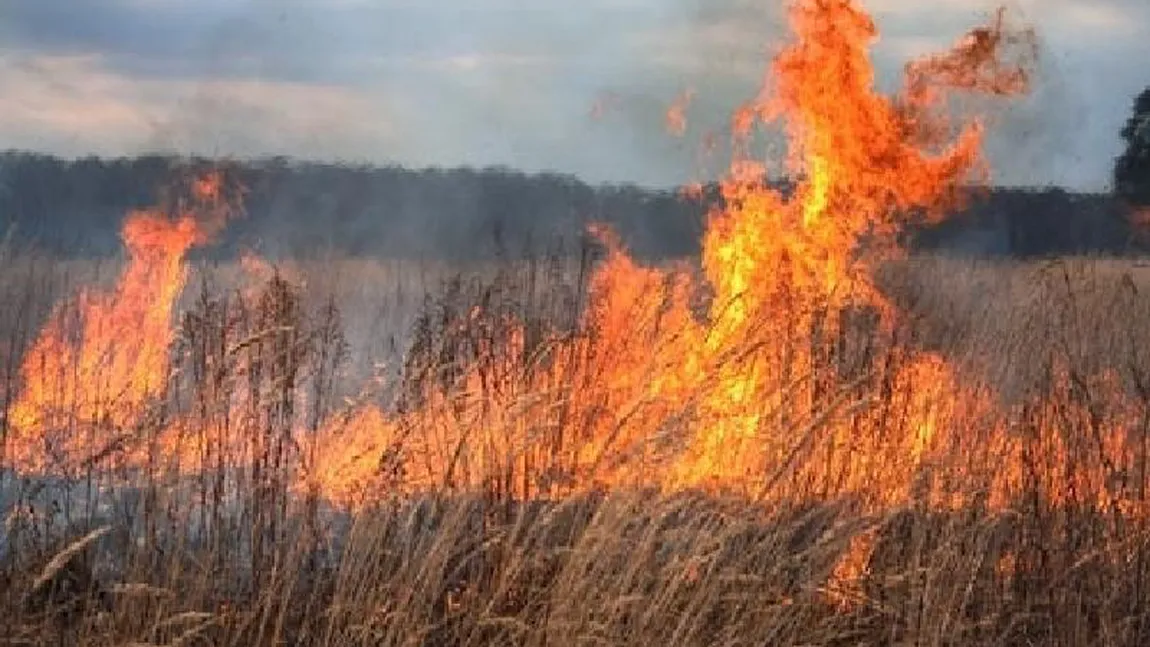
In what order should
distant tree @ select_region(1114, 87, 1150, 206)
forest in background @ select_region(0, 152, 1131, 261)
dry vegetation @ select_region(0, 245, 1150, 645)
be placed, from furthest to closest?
distant tree @ select_region(1114, 87, 1150, 206) < forest in background @ select_region(0, 152, 1131, 261) < dry vegetation @ select_region(0, 245, 1150, 645)

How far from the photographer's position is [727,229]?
364 inches

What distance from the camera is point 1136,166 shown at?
2705 centimetres

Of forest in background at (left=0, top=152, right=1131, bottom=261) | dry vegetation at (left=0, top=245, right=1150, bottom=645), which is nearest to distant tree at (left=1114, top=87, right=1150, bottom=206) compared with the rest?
forest in background at (left=0, top=152, right=1131, bottom=261)

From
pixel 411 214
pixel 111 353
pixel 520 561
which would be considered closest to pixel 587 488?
pixel 520 561

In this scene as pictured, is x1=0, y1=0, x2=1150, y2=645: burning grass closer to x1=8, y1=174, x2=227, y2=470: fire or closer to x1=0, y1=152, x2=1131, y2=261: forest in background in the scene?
x1=8, y1=174, x2=227, y2=470: fire

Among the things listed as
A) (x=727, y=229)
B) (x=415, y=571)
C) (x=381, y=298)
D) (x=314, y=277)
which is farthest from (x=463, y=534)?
(x=381, y=298)

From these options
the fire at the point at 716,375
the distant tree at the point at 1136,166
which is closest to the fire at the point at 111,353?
the fire at the point at 716,375

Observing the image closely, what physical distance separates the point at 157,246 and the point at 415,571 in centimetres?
1023

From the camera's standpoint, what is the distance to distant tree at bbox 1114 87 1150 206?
1030 inches

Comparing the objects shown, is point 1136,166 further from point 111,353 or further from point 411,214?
point 111,353

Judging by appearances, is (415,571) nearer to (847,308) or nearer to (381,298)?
(847,308)

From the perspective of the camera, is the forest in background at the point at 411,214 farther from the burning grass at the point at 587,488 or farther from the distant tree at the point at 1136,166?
the burning grass at the point at 587,488

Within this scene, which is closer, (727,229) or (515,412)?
(515,412)

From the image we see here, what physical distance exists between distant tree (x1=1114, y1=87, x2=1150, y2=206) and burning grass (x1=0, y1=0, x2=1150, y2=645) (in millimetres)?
19972
